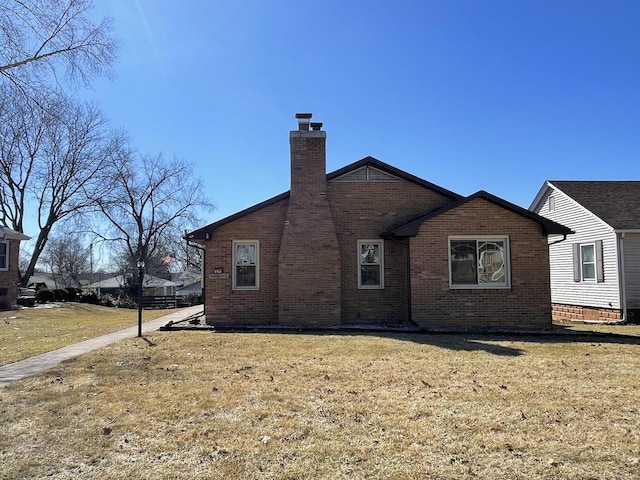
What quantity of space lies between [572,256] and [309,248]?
10863 millimetres

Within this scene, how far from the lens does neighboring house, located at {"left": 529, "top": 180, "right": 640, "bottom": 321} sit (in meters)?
15.1

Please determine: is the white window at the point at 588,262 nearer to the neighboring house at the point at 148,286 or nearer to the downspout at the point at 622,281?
the downspout at the point at 622,281

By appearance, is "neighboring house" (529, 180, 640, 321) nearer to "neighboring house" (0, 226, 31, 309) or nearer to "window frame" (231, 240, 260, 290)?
"window frame" (231, 240, 260, 290)

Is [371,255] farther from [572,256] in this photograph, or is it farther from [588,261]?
[572,256]

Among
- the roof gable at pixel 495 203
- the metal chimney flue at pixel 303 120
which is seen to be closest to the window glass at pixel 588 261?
the roof gable at pixel 495 203

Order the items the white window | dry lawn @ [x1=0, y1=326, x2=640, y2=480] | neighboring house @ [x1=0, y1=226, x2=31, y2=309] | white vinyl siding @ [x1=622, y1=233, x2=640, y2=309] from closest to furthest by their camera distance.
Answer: dry lawn @ [x1=0, y1=326, x2=640, y2=480] → white vinyl siding @ [x1=622, y1=233, x2=640, y2=309] → the white window → neighboring house @ [x1=0, y1=226, x2=31, y2=309]

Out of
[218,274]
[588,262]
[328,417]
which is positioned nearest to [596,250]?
[588,262]

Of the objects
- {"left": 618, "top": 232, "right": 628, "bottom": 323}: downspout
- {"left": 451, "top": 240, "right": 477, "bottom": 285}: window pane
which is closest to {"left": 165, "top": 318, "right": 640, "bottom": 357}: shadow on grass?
{"left": 451, "top": 240, "right": 477, "bottom": 285}: window pane

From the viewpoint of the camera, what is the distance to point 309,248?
13227 mm

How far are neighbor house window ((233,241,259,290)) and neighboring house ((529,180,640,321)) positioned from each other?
1150 cm

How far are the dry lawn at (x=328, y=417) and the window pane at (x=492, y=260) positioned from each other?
173 inches

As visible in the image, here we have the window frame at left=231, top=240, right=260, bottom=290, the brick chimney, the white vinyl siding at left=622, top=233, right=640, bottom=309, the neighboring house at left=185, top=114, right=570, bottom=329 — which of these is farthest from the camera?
the white vinyl siding at left=622, top=233, right=640, bottom=309

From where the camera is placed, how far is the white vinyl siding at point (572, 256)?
50.5 feet

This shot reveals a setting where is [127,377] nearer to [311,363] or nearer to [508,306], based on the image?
[311,363]
